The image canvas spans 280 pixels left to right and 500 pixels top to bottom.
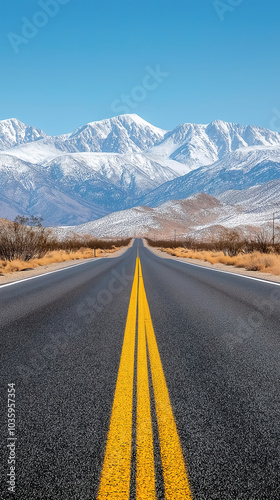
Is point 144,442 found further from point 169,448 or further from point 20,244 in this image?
point 20,244

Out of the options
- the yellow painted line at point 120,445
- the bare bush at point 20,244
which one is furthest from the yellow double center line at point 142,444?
the bare bush at point 20,244

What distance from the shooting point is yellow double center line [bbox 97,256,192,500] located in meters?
1.89

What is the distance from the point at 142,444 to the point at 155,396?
31.7 inches

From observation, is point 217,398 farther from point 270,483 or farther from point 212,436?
point 270,483

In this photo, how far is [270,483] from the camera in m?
1.98

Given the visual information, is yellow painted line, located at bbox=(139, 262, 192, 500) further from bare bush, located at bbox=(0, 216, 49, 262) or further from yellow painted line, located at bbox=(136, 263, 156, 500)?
bare bush, located at bbox=(0, 216, 49, 262)

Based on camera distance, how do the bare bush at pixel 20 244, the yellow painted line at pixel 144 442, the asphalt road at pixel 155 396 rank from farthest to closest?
1. the bare bush at pixel 20 244
2. the asphalt road at pixel 155 396
3. the yellow painted line at pixel 144 442

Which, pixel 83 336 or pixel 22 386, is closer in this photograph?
pixel 22 386

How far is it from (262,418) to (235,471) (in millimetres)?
756

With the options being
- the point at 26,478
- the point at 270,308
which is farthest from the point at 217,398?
the point at 270,308

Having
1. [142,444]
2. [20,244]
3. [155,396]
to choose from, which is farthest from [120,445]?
[20,244]

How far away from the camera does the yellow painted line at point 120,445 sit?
1891 millimetres

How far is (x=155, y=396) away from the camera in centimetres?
311

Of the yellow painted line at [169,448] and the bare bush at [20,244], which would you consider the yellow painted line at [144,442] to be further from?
the bare bush at [20,244]
